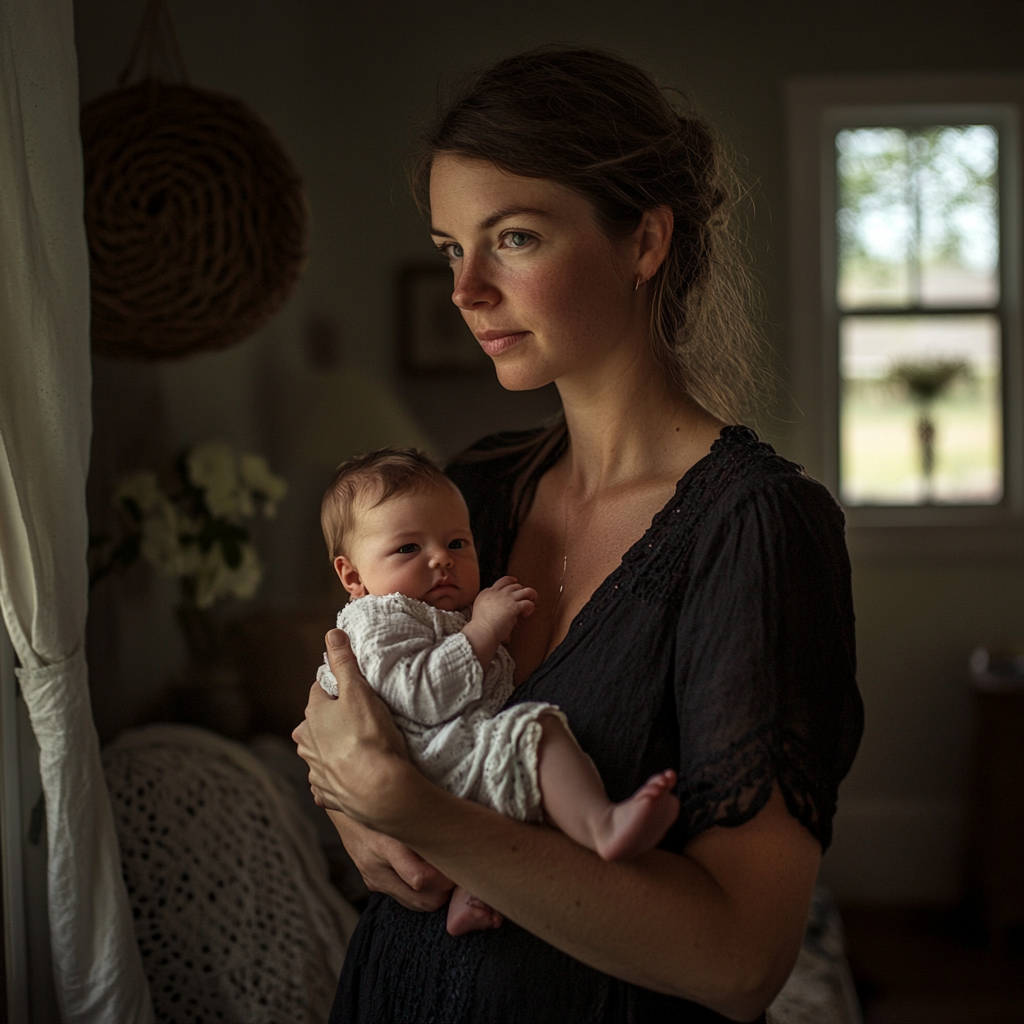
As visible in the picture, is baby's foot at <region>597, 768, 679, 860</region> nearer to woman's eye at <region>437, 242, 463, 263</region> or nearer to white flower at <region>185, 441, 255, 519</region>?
woman's eye at <region>437, 242, 463, 263</region>

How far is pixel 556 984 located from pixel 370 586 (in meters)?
0.47

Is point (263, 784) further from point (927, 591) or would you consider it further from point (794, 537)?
point (927, 591)

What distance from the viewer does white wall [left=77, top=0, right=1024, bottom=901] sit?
3.63 metres

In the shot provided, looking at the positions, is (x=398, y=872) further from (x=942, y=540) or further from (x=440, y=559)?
(x=942, y=540)

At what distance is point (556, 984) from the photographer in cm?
106

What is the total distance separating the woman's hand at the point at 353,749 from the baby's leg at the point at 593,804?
0.42 feet

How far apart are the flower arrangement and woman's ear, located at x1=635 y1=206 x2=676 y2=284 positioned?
146cm

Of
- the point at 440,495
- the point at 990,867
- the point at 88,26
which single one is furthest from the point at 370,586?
the point at 990,867

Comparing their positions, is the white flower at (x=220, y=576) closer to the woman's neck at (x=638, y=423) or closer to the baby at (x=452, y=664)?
the baby at (x=452, y=664)

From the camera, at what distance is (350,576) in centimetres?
127

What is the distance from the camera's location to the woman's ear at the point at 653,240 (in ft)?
3.95

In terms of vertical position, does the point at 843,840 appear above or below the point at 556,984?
below

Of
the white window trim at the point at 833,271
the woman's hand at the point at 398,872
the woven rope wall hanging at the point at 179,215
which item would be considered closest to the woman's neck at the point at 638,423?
the woman's hand at the point at 398,872

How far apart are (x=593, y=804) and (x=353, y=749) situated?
0.24 m
